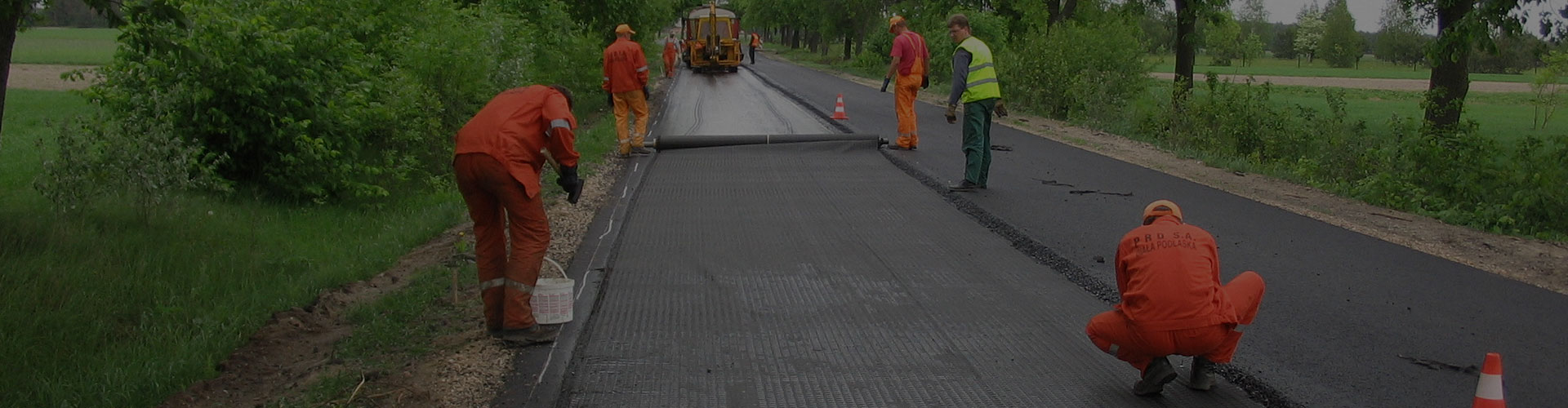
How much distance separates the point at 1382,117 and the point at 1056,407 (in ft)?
116

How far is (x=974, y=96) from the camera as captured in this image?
10727mm

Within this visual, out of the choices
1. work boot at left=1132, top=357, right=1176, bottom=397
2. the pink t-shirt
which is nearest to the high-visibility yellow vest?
the pink t-shirt

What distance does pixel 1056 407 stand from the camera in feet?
15.4

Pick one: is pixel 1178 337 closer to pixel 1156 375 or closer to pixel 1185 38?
pixel 1156 375

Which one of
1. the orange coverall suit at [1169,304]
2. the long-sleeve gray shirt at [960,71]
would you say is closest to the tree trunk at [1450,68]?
the long-sleeve gray shirt at [960,71]

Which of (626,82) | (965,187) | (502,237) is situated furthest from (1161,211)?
(626,82)

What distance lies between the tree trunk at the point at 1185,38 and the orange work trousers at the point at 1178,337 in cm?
2145

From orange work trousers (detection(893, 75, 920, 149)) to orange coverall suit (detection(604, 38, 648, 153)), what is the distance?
9.77 feet

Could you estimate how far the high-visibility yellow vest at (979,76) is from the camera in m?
10.7

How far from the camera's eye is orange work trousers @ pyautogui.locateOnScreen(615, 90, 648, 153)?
45.9 feet

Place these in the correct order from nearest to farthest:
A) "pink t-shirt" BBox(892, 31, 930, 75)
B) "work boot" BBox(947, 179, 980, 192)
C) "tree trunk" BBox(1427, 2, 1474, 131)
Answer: "work boot" BBox(947, 179, 980, 192), "pink t-shirt" BBox(892, 31, 930, 75), "tree trunk" BBox(1427, 2, 1474, 131)

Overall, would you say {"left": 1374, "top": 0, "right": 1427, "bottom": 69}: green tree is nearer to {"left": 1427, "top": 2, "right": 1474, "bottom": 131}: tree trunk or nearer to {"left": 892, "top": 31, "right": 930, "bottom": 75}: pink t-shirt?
{"left": 1427, "top": 2, "right": 1474, "bottom": 131}: tree trunk

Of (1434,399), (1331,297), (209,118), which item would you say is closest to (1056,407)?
(1434,399)

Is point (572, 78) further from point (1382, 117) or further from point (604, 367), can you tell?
point (1382, 117)
